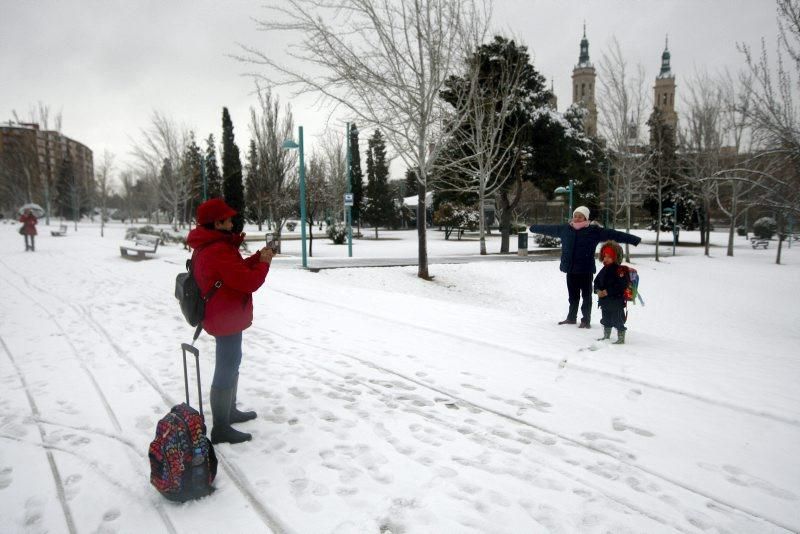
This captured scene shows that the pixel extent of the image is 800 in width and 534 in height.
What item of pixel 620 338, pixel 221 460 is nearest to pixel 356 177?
pixel 620 338

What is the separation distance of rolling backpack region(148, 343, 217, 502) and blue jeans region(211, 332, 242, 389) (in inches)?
23.0

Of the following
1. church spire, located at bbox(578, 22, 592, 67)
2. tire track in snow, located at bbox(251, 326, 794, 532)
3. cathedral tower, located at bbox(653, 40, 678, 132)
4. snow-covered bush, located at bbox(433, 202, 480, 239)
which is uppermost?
church spire, located at bbox(578, 22, 592, 67)

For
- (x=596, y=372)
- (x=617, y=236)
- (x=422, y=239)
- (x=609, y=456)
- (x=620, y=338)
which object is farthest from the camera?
(x=422, y=239)

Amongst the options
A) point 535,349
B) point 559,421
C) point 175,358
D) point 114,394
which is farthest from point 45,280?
point 559,421

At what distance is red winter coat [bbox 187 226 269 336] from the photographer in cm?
304

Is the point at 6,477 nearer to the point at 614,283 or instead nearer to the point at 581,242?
the point at 614,283

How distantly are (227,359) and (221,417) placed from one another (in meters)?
0.45

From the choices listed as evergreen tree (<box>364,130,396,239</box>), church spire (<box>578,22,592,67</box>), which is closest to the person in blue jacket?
evergreen tree (<box>364,130,396,239</box>)

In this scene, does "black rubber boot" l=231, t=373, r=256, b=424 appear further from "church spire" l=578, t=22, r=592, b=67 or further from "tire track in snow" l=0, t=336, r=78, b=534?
"church spire" l=578, t=22, r=592, b=67

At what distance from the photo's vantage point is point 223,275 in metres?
3.03

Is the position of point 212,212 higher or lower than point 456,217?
lower

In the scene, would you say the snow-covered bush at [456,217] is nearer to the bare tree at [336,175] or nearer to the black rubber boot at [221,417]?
the bare tree at [336,175]

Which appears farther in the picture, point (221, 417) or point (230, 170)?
point (230, 170)

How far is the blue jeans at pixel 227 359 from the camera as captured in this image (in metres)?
3.29
